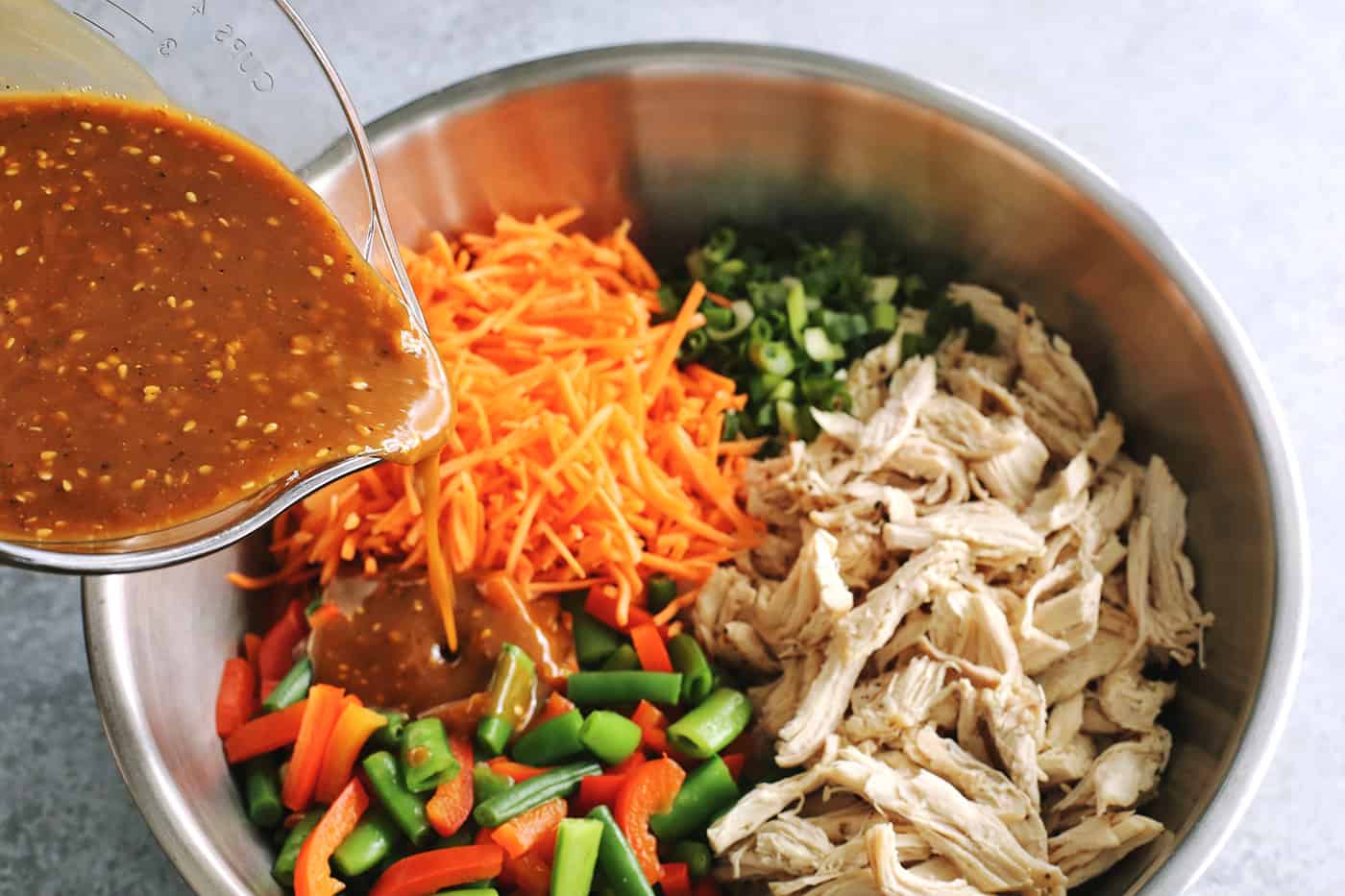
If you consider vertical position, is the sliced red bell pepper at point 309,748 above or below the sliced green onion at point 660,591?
below

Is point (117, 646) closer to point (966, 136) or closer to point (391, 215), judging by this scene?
point (391, 215)

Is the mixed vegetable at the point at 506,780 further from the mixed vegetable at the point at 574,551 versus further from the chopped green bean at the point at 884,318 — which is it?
the chopped green bean at the point at 884,318

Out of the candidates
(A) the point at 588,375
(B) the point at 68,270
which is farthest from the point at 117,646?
(A) the point at 588,375

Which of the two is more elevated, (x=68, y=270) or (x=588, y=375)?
(x=68, y=270)

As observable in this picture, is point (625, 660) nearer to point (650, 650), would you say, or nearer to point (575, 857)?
point (650, 650)

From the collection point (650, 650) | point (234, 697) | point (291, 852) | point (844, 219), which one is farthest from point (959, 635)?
point (234, 697)

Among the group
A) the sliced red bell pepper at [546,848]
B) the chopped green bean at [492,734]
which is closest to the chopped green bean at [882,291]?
the chopped green bean at [492,734]

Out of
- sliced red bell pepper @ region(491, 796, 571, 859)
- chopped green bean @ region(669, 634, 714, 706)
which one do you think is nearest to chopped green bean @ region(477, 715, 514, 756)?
sliced red bell pepper @ region(491, 796, 571, 859)
